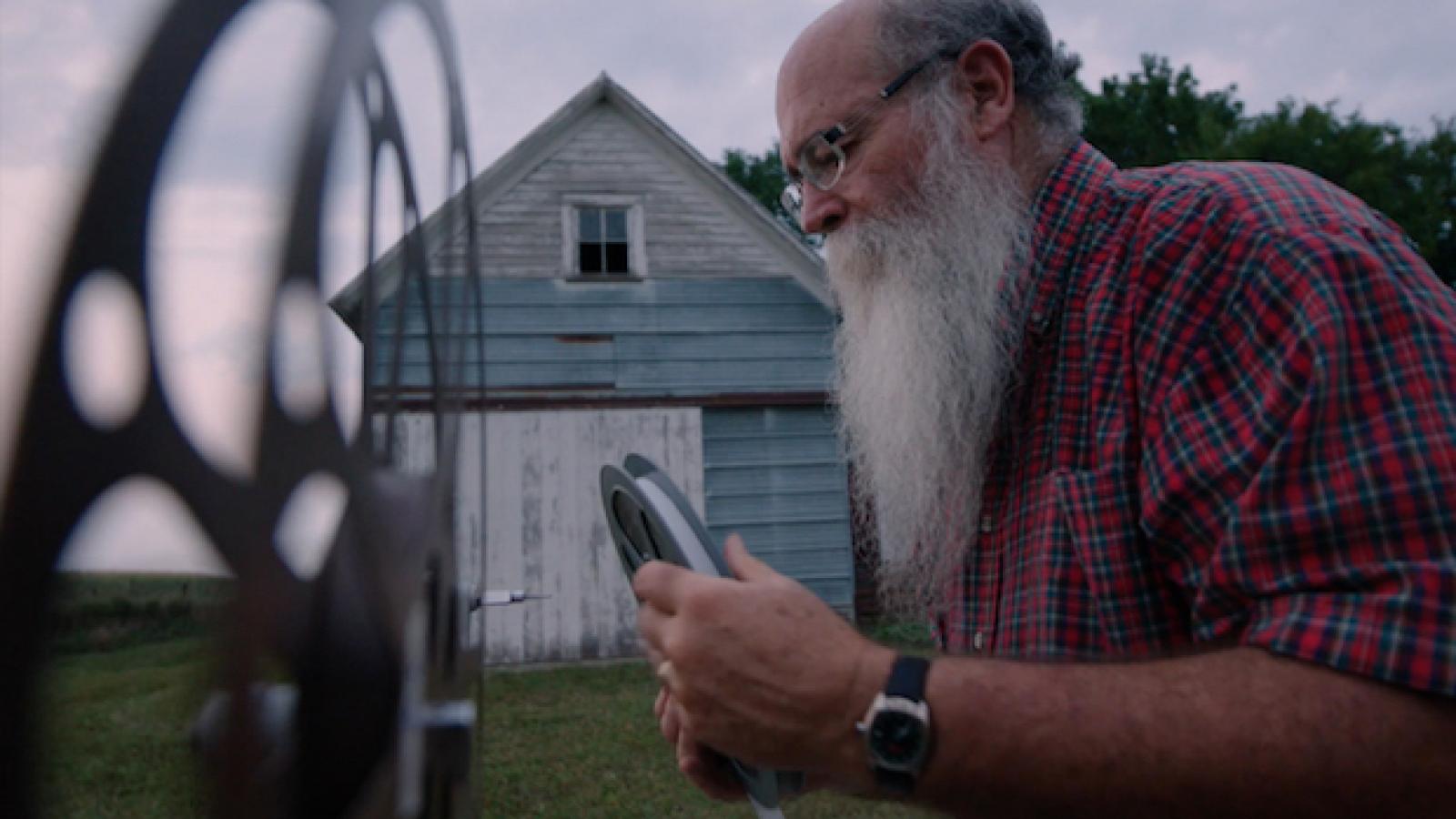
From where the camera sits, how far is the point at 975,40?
1.70 metres

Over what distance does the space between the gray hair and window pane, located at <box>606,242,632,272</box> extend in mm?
7959

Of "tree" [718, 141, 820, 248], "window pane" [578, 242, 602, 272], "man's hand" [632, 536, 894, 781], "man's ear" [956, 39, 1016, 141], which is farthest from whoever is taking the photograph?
"tree" [718, 141, 820, 248]

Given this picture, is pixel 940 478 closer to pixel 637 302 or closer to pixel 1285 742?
pixel 1285 742

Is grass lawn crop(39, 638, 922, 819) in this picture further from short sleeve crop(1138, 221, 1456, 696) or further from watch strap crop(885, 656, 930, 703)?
short sleeve crop(1138, 221, 1456, 696)

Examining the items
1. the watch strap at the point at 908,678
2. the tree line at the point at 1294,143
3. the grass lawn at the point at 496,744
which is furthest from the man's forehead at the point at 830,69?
the tree line at the point at 1294,143

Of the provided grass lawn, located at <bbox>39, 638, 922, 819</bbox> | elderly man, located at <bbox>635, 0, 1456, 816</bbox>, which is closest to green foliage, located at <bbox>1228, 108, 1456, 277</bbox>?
grass lawn, located at <bbox>39, 638, 922, 819</bbox>

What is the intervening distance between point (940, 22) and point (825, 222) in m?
0.39

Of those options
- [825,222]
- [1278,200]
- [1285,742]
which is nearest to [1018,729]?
[1285,742]

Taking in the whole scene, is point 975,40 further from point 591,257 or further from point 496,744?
point 591,257

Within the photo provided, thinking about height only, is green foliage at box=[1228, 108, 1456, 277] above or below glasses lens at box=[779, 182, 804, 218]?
above

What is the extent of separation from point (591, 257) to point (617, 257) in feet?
0.83

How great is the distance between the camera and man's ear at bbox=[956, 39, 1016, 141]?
1.67 meters

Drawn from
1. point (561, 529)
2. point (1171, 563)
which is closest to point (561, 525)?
point (561, 529)

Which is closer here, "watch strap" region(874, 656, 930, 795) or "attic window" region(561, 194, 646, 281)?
"watch strap" region(874, 656, 930, 795)
